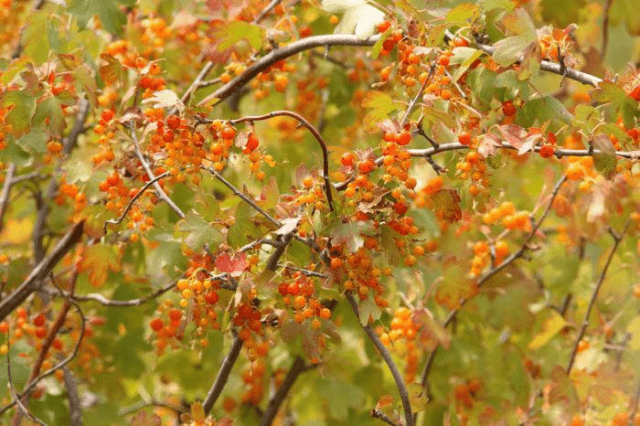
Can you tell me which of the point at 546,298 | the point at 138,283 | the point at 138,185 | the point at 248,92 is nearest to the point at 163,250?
the point at 138,185

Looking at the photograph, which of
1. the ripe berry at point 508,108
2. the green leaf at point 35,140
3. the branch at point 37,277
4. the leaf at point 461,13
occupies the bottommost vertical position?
the branch at point 37,277

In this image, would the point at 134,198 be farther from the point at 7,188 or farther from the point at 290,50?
the point at 7,188

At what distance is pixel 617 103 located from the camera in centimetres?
206

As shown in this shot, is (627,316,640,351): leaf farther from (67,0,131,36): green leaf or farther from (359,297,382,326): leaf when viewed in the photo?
(67,0,131,36): green leaf

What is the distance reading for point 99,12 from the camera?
108 inches

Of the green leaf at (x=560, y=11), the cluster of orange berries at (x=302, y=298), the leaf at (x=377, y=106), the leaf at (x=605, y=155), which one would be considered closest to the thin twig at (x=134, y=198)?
the cluster of orange berries at (x=302, y=298)

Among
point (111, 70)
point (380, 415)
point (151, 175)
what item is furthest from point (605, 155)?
point (111, 70)

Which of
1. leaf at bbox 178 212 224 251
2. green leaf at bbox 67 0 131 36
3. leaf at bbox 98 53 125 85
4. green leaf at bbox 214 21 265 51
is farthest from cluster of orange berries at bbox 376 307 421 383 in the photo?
green leaf at bbox 67 0 131 36

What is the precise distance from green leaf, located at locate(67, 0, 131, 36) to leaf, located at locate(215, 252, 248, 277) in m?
1.04

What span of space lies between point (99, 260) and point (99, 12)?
2.18ft

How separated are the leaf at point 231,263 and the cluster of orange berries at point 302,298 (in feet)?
0.36

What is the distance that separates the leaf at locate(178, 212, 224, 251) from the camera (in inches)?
81.2

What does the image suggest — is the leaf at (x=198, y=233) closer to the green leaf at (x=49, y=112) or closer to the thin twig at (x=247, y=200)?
the thin twig at (x=247, y=200)

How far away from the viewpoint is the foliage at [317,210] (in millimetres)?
2045
